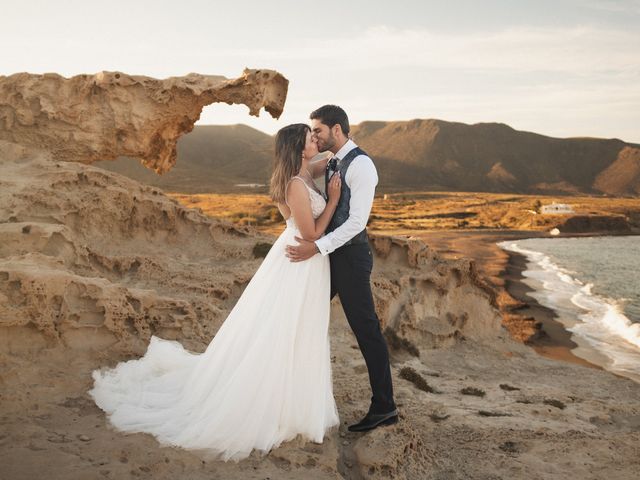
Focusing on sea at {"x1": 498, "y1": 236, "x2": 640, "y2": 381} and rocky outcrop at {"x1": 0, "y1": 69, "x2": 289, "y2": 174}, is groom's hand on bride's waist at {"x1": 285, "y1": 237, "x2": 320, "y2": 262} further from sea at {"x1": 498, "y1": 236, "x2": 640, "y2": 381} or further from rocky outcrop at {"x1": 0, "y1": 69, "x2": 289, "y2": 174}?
sea at {"x1": 498, "y1": 236, "x2": 640, "y2": 381}

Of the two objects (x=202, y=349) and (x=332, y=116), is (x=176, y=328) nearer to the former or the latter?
(x=202, y=349)

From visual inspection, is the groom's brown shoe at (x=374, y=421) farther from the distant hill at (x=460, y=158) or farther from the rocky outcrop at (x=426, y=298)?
the distant hill at (x=460, y=158)

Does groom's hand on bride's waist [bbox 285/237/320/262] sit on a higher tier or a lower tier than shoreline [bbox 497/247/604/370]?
higher

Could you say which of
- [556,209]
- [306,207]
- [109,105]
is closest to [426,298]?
[306,207]

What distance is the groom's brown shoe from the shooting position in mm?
4383

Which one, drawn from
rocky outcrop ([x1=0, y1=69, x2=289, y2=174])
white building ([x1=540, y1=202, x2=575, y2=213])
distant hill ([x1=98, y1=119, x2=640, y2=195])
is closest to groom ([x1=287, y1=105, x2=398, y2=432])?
rocky outcrop ([x1=0, y1=69, x2=289, y2=174])

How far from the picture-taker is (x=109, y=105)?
1024cm

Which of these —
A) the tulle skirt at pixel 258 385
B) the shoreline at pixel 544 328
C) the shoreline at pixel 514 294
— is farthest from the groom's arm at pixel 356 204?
the shoreline at pixel 544 328

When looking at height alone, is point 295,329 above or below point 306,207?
below

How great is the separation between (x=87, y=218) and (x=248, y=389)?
222 inches

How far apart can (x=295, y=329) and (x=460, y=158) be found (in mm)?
137520

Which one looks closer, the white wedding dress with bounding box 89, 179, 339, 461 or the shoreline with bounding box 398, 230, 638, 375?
the white wedding dress with bounding box 89, 179, 339, 461

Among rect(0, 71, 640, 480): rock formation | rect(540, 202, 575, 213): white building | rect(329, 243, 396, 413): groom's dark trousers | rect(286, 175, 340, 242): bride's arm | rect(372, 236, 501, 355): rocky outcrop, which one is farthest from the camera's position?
rect(540, 202, 575, 213): white building

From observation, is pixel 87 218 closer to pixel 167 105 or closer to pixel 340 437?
pixel 167 105
